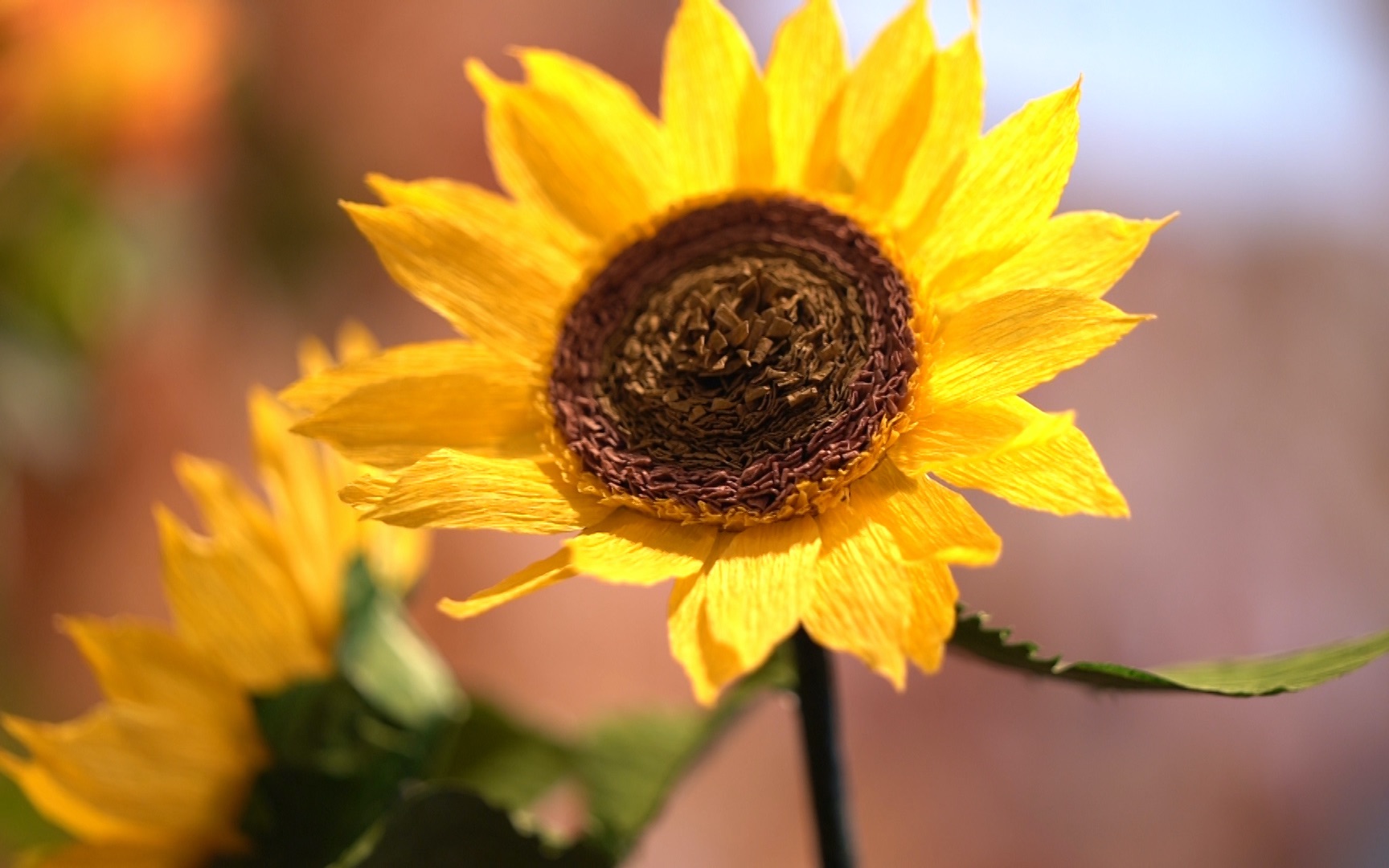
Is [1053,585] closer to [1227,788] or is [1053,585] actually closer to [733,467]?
[1227,788]

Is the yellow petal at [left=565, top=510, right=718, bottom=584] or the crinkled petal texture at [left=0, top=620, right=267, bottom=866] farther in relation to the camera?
the crinkled petal texture at [left=0, top=620, right=267, bottom=866]

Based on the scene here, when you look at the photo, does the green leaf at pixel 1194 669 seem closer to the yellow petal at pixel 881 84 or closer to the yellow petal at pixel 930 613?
the yellow petal at pixel 930 613

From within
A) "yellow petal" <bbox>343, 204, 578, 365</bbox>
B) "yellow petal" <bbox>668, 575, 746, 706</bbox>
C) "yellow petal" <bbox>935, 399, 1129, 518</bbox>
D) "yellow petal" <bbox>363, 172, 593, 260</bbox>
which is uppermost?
"yellow petal" <bbox>363, 172, 593, 260</bbox>

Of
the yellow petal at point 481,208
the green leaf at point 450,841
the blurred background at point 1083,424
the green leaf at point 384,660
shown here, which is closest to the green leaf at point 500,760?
the green leaf at point 384,660

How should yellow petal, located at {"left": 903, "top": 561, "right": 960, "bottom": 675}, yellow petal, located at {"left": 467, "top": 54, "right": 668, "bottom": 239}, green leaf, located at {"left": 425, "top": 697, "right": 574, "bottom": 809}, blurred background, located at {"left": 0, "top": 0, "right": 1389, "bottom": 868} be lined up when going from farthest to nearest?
blurred background, located at {"left": 0, "top": 0, "right": 1389, "bottom": 868} < green leaf, located at {"left": 425, "top": 697, "right": 574, "bottom": 809} < yellow petal, located at {"left": 467, "top": 54, "right": 668, "bottom": 239} < yellow petal, located at {"left": 903, "top": 561, "right": 960, "bottom": 675}

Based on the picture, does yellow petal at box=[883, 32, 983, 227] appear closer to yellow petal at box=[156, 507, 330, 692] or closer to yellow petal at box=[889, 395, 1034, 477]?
yellow petal at box=[889, 395, 1034, 477]

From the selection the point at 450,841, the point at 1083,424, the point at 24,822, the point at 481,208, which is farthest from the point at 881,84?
the point at 1083,424

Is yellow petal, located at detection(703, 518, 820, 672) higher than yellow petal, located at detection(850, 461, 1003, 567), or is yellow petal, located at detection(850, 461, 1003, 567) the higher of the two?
yellow petal, located at detection(850, 461, 1003, 567)

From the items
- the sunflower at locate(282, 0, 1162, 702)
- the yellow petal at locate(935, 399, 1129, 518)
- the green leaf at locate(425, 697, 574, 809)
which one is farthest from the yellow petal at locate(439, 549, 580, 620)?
the green leaf at locate(425, 697, 574, 809)
